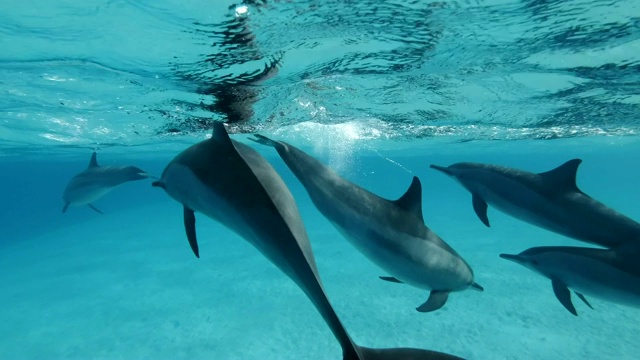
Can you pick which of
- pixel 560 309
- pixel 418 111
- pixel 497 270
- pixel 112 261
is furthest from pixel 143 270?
pixel 560 309

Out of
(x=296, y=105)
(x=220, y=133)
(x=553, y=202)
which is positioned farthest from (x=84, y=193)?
(x=553, y=202)

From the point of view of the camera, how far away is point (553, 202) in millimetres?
6164

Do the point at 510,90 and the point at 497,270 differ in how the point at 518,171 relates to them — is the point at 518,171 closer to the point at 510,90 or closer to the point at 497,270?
the point at 510,90

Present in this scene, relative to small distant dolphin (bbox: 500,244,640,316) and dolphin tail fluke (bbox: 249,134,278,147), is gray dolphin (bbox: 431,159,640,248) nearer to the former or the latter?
small distant dolphin (bbox: 500,244,640,316)

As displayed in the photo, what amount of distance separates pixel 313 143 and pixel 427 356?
24902 millimetres

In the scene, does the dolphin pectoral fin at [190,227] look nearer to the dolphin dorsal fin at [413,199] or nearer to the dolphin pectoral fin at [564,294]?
the dolphin dorsal fin at [413,199]

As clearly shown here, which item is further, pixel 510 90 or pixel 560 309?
pixel 510 90

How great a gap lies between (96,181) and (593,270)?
37.6 ft

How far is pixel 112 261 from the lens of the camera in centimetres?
2108

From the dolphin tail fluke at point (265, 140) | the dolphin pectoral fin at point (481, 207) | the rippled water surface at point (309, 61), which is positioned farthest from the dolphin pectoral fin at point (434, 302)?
the rippled water surface at point (309, 61)

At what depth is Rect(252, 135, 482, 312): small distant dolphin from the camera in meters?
4.84

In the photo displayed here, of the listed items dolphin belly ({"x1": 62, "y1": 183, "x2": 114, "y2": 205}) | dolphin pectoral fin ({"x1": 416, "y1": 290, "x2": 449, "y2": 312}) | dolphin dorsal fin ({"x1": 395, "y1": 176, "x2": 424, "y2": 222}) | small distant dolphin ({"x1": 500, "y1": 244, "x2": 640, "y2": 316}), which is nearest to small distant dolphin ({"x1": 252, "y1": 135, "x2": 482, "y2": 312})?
dolphin dorsal fin ({"x1": 395, "y1": 176, "x2": 424, "y2": 222})

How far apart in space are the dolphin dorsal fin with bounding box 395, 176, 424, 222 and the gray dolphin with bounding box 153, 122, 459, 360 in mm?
2035

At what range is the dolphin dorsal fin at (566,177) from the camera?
609cm
